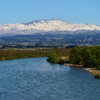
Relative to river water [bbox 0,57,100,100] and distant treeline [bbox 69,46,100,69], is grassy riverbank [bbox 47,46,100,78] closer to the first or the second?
distant treeline [bbox 69,46,100,69]

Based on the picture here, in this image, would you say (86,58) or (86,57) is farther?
(86,58)

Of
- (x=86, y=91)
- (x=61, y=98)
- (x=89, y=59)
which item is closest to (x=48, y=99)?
(x=61, y=98)

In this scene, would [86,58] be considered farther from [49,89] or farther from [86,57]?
[49,89]

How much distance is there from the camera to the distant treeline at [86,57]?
77125 millimetres

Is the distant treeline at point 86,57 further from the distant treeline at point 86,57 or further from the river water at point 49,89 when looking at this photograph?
the river water at point 49,89

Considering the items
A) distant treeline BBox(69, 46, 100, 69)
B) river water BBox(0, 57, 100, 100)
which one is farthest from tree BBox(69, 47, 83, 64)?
river water BBox(0, 57, 100, 100)

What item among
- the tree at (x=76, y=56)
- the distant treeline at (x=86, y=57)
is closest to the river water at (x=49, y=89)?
the distant treeline at (x=86, y=57)

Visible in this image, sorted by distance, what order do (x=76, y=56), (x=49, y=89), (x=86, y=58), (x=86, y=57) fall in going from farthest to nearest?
(x=76, y=56)
(x=86, y=58)
(x=86, y=57)
(x=49, y=89)

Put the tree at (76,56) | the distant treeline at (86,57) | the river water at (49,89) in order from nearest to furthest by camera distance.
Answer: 1. the river water at (49,89)
2. the distant treeline at (86,57)
3. the tree at (76,56)

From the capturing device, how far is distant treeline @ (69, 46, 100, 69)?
253ft

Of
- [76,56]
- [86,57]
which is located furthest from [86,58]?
[76,56]

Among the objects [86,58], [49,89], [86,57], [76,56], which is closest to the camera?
[49,89]

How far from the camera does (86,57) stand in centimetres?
7944

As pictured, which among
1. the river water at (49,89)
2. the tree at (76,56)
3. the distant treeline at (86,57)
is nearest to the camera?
the river water at (49,89)
